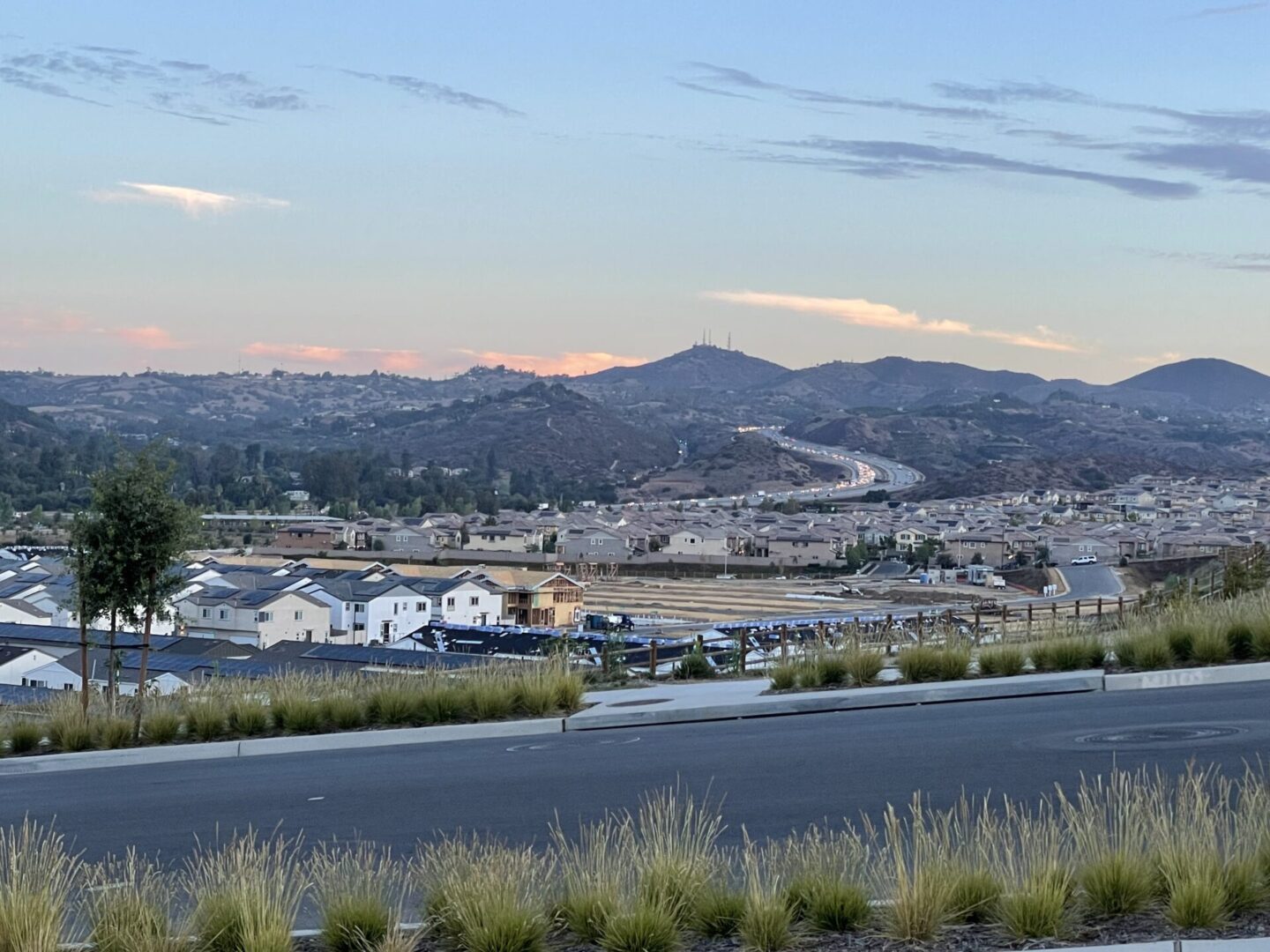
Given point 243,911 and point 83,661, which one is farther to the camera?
point 83,661

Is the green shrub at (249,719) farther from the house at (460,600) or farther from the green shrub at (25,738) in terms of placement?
the house at (460,600)

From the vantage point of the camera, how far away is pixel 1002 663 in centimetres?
1572

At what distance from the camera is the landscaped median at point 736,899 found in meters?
6.41

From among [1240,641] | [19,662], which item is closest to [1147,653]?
[1240,641]

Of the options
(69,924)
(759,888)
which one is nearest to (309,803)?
(69,924)

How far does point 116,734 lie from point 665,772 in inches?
293

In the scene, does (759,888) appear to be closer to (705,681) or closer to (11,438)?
(705,681)

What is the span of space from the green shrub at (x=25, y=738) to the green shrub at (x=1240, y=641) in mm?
12517

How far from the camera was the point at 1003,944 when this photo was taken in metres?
6.32

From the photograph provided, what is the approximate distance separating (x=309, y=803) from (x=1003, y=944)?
5.76 m

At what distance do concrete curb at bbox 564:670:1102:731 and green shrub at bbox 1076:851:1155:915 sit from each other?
25.1ft

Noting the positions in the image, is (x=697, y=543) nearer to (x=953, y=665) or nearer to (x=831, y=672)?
(x=831, y=672)

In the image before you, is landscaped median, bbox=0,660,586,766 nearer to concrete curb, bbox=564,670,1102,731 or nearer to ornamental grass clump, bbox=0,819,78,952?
concrete curb, bbox=564,670,1102,731

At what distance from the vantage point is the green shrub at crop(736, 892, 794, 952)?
6.45 meters
